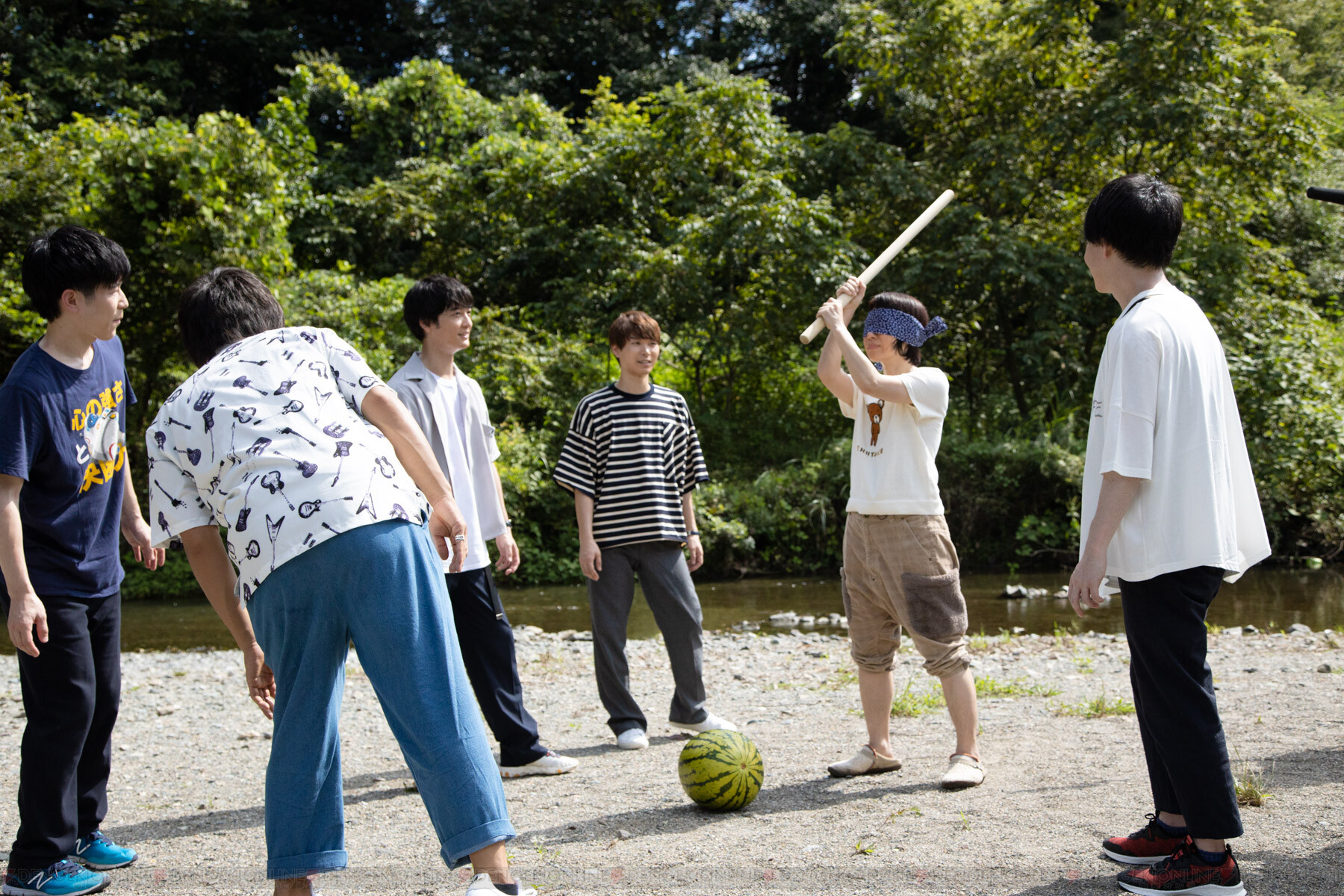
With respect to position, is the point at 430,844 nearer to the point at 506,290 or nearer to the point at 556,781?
the point at 556,781

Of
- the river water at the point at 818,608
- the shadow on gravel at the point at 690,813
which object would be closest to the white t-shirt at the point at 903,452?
the shadow on gravel at the point at 690,813

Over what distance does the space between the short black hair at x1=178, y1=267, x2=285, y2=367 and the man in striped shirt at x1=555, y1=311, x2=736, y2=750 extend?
2.17 meters

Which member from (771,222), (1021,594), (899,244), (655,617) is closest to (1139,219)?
(899,244)

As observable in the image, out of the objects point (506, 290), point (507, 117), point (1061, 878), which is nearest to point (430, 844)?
point (1061, 878)

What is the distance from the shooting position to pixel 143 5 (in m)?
21.9

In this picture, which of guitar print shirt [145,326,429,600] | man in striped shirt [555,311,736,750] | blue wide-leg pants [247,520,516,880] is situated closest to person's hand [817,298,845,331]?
man in striped shirt [555,311,736,750]

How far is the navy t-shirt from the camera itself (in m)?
3.12

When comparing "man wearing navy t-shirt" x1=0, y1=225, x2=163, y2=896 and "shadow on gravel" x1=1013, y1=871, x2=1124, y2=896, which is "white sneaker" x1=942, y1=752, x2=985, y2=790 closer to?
"shadow on gravel" x1=1013, y1=871, x2=1124, y2=896

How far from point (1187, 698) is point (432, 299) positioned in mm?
3198

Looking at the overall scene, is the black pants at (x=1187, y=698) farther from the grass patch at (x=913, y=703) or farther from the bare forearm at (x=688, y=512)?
the bare forearm at (x=688, y=512)

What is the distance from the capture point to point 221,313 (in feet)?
9.21

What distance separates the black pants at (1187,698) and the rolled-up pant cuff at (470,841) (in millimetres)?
1708

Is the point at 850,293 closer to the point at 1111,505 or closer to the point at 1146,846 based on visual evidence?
the point at 1111,505

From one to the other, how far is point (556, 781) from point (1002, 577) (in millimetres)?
10803
